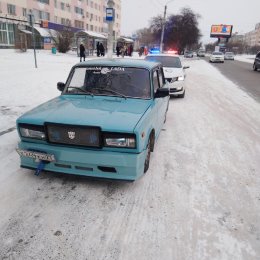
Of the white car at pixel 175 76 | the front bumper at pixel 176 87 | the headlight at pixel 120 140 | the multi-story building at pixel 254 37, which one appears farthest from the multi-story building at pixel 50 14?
the multi-story building at pixel 254 37

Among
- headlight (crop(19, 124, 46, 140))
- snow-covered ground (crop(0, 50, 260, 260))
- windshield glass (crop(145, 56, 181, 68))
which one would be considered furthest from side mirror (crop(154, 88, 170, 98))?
windshield glass (crop(145, 56, 181, 68))

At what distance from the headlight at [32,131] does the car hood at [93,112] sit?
0.07 metres

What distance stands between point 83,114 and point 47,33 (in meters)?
43.9

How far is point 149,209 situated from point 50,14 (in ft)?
179

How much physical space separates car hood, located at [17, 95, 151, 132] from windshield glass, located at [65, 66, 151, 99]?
0.15 metres

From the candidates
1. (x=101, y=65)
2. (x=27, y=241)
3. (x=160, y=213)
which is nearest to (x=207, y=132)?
(x=101, y=65)

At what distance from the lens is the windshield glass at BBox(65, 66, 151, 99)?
4.48 metres

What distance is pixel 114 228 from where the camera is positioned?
2996 mm

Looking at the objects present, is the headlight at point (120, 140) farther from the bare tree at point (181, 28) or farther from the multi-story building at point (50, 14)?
the bare tree at point (181, 28)

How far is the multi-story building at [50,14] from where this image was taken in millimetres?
38969

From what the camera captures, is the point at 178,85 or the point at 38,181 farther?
the point at 178,85

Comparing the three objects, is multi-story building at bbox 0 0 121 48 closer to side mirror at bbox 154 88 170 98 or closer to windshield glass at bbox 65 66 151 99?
windshield glass at bbox 65 66 151 99

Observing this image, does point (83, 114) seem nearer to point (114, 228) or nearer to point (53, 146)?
point (53, 146)

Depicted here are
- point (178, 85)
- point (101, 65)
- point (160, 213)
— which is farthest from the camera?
point (178, 85)
